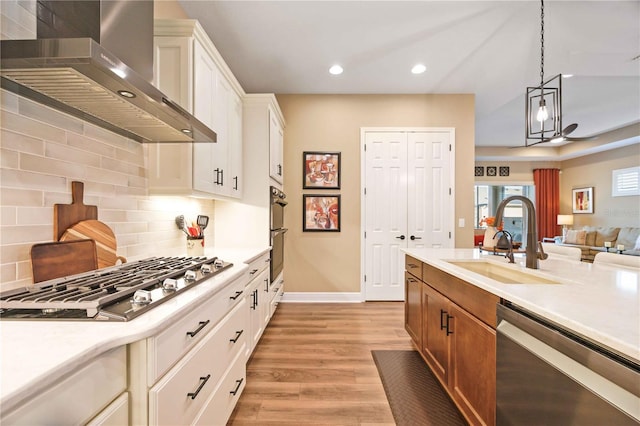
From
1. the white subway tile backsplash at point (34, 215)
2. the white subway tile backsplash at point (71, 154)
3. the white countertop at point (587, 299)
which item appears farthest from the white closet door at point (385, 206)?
the white subway tile backsplash at point (34, 215)

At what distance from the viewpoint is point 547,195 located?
8297mm

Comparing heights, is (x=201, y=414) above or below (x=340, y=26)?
below

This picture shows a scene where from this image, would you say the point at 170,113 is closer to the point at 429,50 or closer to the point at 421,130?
the point at 429,50

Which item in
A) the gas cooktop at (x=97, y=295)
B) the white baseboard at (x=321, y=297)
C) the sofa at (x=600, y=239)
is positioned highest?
the gas cooktop at (x=97, y=295)

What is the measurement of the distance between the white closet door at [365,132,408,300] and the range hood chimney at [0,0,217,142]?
286 centimetres

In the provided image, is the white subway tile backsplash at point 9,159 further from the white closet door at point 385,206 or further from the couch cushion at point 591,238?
the couch cushion at point 591,238

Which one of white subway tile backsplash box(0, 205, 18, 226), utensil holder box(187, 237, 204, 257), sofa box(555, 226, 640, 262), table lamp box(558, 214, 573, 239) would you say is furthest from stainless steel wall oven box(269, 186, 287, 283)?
table lamp box(558, 214, 573, 239)

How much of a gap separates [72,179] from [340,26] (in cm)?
253

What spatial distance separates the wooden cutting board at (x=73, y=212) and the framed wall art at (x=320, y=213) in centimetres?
283

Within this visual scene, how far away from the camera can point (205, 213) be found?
2984 mm

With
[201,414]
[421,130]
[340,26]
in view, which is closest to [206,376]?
[201,414]

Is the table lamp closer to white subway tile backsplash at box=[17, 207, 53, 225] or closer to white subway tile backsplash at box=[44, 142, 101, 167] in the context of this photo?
white subway tile backsplash at box=[44, 142, 101, 167]

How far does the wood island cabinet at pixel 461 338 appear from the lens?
54.8 inches

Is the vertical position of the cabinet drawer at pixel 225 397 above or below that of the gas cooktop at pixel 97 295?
below
